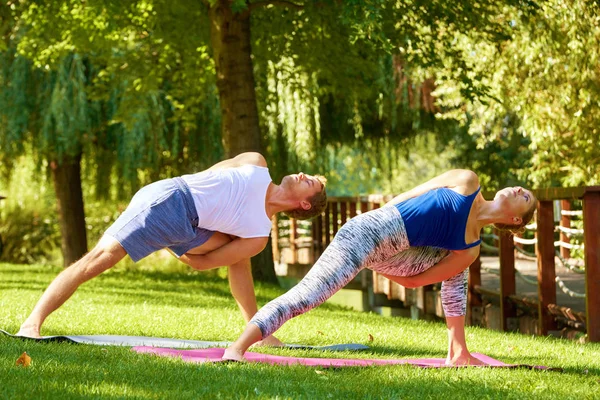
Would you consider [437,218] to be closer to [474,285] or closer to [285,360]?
[285,360]

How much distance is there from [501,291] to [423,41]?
475cm

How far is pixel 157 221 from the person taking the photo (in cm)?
592

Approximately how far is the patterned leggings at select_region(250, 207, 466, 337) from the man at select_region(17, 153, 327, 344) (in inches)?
27.3

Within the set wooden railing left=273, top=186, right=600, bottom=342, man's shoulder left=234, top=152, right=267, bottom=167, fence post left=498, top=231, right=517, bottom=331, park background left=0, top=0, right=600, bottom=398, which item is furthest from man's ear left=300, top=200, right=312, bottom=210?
fence post left=498, top=231, right=517, bottom=331

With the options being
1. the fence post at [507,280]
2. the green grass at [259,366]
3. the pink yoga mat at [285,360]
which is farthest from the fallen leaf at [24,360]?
the fence post at [507,280]

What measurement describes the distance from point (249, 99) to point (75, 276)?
825cm

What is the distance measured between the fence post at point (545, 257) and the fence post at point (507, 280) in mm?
1041

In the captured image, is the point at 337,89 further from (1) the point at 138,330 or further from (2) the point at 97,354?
(2) the point at 97,354

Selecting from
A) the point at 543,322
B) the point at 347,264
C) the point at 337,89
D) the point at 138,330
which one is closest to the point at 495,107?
the point at 337,89

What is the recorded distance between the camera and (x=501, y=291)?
35.6 feet

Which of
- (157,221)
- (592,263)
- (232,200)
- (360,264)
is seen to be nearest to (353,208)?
(592,263)

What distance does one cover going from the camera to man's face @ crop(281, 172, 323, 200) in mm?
6125

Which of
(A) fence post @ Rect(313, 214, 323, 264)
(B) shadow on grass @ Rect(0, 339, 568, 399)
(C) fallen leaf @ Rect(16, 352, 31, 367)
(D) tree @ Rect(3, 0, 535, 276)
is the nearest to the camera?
(B) shadow on grass @ Rect(0, 339, 568, 399)

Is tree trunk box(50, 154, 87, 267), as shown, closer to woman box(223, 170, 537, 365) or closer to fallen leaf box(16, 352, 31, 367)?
woman box(223, 170, 537, 365)
